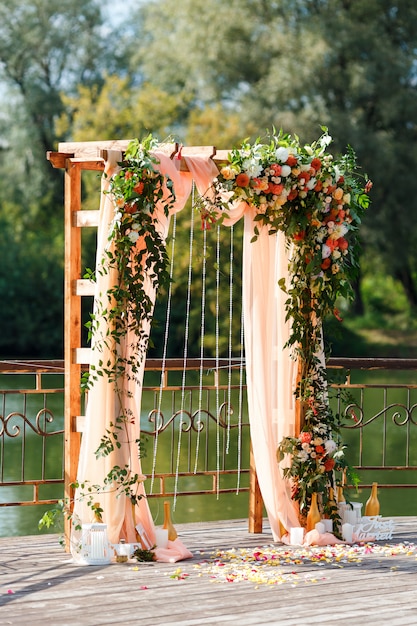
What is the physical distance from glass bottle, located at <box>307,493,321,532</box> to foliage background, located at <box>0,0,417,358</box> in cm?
1256

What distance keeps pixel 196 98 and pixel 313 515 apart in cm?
1569

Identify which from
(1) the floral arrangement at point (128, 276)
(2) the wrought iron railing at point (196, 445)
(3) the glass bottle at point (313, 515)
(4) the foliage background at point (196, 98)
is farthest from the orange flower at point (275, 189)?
(4) the foliage background at point (196, 98)

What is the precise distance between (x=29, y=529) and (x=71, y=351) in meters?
3.64

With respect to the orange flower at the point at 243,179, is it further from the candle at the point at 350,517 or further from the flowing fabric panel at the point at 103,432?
the candle at the point at 350,517

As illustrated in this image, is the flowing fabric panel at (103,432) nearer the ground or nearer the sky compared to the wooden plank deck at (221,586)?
nearer the sky

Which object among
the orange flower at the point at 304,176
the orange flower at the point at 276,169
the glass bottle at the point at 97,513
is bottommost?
the glass bottle at the point at 97,513

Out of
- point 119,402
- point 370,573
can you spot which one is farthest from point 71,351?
point 370,573

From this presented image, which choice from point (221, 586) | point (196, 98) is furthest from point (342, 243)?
point (196, 98)

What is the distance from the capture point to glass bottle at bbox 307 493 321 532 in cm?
525

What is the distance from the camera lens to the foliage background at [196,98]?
17.5 meters

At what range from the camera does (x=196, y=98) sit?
65.6 ft

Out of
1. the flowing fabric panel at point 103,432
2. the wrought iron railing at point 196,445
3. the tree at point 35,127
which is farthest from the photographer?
the tree at point 35,127

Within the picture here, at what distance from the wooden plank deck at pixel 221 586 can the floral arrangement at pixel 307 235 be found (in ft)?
1.70

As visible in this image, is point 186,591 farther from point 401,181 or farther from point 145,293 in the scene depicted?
point 401,181
